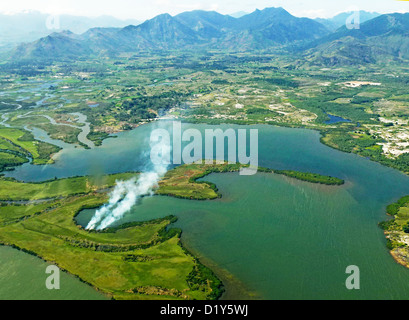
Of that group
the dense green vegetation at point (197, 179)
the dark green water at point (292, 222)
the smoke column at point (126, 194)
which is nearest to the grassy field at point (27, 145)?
the dark green water at point (292, 222)

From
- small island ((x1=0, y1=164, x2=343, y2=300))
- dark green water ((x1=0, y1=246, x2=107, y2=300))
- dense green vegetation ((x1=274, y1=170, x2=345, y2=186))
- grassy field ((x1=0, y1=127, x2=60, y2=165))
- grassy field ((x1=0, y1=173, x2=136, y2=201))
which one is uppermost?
grassy field ((x1=0, y1=127, x2=60, y2=165))

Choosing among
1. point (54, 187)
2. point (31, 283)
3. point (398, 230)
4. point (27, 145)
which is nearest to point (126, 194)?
point (54, 187)

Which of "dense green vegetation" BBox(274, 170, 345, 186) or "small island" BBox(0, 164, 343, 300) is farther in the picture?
"dense green vegetation" BBox(274, 170, 345, 186)

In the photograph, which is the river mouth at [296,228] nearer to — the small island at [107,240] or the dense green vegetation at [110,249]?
the small island at [107,240]

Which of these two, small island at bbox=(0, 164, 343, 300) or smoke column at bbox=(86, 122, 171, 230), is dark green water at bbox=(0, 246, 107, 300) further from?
smoke column at bbox=(86, 122, 171, 230)

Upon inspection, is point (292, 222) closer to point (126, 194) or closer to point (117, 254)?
point (117, 254)

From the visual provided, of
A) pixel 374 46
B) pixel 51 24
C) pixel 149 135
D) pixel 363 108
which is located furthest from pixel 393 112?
pixel 374 46

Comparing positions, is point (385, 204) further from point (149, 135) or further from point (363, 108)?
point (363, 108)

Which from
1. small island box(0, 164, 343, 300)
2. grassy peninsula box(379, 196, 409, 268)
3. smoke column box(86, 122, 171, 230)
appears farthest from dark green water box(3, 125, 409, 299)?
small island box(0, 164, 343, 300)
